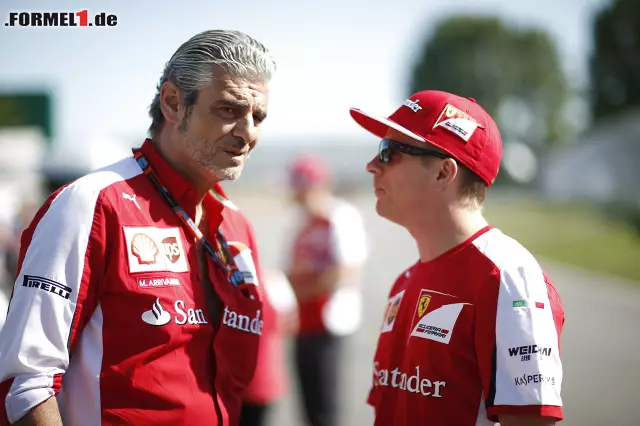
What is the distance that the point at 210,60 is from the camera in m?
2.40

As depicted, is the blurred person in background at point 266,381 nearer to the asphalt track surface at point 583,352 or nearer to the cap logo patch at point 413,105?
the asphalt track surface at point 583,352

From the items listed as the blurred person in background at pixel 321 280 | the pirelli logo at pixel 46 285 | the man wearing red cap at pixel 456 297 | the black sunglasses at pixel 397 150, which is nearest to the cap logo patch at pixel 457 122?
the man wearing red cap at pixel 456 297

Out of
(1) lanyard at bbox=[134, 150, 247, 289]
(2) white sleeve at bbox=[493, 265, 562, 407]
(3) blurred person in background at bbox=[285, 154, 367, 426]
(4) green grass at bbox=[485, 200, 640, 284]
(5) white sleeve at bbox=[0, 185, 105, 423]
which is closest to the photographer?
(5) white sleeve at bbox=[0, 185, 105, 423]

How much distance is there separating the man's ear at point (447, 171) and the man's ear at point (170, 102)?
1058mm

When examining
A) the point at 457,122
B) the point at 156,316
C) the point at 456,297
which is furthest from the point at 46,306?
the point at 457,122

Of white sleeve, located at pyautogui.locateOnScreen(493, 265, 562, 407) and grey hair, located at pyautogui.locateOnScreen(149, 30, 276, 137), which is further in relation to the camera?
grey hair, located at pyautogui.locateOnScreen(149, 30, 276, 137)

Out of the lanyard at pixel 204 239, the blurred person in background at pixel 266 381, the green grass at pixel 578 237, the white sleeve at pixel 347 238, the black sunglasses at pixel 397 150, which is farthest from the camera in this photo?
the green grass at pixel 578 237

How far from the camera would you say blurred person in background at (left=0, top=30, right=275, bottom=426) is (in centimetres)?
210

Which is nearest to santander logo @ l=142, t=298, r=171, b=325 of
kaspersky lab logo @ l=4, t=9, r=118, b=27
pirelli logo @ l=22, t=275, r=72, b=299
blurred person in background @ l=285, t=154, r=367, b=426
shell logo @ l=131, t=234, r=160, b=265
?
shell logo @ l=131, t=234, r=160, b=265

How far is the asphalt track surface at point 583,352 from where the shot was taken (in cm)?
671

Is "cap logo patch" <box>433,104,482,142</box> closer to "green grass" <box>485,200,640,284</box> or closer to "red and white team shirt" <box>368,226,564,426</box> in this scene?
"red and white team shirt" <box>368,226,564,426</box>

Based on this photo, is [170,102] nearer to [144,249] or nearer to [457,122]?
[144,249]

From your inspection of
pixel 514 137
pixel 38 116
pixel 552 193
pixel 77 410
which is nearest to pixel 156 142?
pixel 77 410

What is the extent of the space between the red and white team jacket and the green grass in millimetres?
14934
